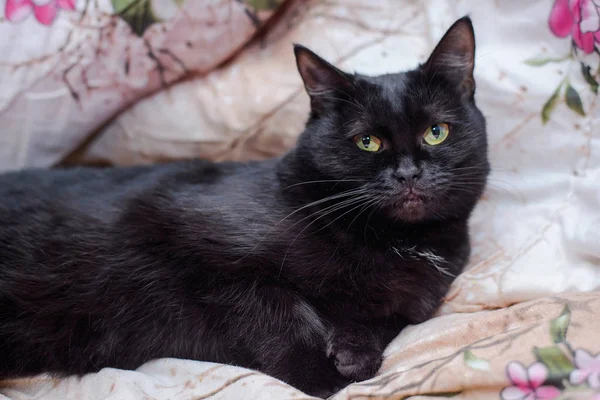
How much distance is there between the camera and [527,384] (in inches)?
40.8

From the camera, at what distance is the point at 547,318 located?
3.89 feet

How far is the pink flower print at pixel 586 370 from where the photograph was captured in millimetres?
1002

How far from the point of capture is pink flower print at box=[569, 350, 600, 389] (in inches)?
39.4

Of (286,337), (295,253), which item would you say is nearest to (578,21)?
(295,253)

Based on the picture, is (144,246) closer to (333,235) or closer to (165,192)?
(165,192)

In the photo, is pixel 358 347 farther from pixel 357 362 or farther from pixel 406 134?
pixel 406 134

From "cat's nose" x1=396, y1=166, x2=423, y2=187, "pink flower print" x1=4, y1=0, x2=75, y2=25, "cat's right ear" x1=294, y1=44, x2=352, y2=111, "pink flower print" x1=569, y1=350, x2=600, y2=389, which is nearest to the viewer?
"pink flower print" x1=569, y1=350, x2=600, y2=389

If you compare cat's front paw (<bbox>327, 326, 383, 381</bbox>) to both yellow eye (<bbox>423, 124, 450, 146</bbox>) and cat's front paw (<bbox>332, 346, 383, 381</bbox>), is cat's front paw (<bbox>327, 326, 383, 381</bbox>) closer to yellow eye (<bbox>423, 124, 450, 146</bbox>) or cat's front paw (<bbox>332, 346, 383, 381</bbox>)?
cat's front paw (<bbox>332, 346, 383, 381</bbox>)

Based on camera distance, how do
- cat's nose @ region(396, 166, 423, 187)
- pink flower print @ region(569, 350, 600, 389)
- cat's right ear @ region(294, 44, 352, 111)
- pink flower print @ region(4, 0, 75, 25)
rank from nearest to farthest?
1. pink flower print @ region(569, 350, 600, 389)
2. cat's nose @ region(396, 166, 423, 187)
3. cat's right ear @ region(294, 44, 352, 111)
4. pink flower print @ region(4, 0, 75, 25)

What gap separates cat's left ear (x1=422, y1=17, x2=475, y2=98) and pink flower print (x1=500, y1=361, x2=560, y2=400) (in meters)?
0.73

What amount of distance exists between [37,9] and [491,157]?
143 centimetres

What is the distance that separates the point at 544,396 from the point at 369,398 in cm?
32

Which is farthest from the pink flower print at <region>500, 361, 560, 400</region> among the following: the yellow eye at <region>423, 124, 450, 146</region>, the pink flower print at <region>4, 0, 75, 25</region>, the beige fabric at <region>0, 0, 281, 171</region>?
the pink flower print at <region>4, 0, 75, 25</region>

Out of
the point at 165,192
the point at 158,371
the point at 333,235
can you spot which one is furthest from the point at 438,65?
the point at 158,371
